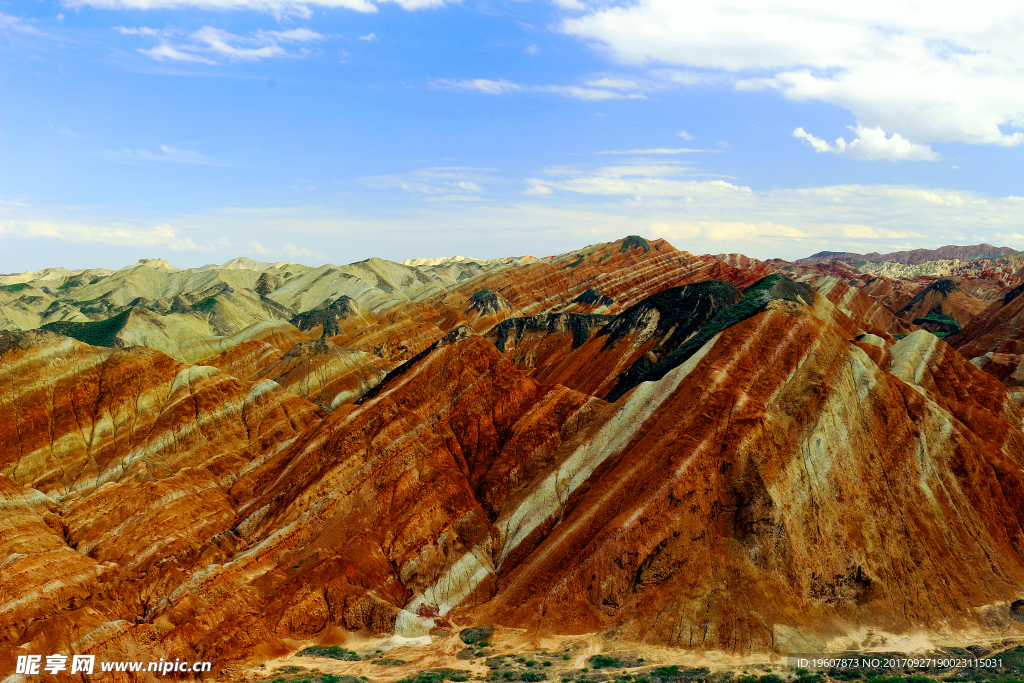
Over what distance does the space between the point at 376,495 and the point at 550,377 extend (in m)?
42.0

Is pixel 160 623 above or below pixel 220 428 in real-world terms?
below

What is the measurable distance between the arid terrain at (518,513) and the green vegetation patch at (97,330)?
48.2 metres

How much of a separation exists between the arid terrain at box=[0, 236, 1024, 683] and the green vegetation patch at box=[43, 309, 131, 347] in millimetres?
48182

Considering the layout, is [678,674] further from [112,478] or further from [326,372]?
[326,372]

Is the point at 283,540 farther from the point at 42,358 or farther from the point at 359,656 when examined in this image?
the point at 42,358

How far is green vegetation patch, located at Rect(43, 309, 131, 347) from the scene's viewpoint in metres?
113

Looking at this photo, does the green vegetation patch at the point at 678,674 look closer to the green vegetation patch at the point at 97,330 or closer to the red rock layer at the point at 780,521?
the red rock layer at the point at 780,521

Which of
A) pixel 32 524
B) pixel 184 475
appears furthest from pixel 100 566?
pixel 184 475

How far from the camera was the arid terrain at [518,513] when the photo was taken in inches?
1501

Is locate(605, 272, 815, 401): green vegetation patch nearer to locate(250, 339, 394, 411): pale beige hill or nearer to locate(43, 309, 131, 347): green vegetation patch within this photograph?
locate(250, 339, 394, 411): pale beige hill

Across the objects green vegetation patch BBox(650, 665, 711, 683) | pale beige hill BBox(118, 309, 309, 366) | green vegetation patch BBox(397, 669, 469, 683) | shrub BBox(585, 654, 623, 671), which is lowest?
green vegetation patch BBox(397, 669, 469, 683)

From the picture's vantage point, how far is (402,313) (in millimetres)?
140875

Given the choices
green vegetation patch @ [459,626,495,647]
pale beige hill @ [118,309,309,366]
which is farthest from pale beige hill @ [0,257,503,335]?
green vegetation patch @ [459,626,495,647]

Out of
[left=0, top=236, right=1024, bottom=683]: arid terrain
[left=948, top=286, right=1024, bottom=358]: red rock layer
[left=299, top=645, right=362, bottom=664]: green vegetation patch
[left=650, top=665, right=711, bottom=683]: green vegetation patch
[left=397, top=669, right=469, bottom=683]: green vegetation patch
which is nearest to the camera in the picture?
[left=650, top=665, right=711, bottom=683]: green vegetation patch
